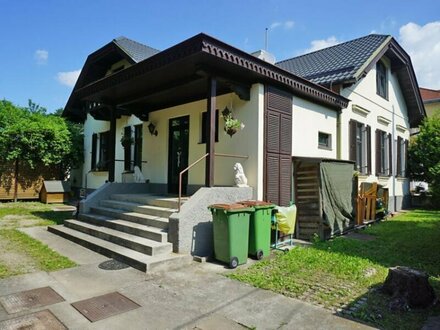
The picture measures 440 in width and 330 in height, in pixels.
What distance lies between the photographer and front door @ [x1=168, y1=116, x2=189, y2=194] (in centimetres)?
883

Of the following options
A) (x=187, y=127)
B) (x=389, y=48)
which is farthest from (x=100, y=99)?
(x=389, y=48)

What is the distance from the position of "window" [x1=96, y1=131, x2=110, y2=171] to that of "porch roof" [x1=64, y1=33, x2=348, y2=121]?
4234 millimetres

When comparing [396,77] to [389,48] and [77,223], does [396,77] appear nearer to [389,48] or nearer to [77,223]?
[389,48]

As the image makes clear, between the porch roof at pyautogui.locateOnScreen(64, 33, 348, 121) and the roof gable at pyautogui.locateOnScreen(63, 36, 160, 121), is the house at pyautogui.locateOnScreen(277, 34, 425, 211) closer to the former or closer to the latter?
the porch roof at pyautogui.locateOnScreen(64, 33, 348, 121)

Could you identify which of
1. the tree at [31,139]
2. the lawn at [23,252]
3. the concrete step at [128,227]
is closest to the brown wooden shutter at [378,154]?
the concrete step at [128,227]

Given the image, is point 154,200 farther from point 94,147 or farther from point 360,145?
point 94,147

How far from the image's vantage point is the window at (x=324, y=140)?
9.26m

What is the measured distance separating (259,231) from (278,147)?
2.40m

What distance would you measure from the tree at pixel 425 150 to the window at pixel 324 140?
649 cm

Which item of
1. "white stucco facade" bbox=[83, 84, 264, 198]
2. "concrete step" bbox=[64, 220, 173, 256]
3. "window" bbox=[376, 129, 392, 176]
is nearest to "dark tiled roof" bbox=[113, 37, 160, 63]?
"white stucco facade" bbox=[83, 84, 264, 198]

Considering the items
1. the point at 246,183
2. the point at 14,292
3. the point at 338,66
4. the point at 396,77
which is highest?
the point at 396,77

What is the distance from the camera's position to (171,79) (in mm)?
7230

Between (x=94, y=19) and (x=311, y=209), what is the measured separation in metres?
7.42

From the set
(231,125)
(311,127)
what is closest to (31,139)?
(231,125)
